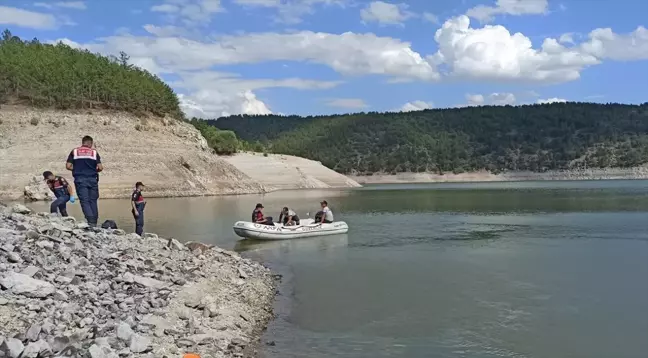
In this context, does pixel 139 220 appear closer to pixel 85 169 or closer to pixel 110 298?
pixel 85 169

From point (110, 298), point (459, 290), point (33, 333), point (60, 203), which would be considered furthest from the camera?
point (60, 203)

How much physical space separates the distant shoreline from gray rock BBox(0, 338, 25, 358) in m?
150

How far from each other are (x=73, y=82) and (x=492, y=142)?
138044 millimetres

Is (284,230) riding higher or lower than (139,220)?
lower

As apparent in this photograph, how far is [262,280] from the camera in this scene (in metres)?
17.1

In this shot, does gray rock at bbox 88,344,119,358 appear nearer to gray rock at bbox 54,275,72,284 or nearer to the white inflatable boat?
gray rock at bbox 54,275,72,284

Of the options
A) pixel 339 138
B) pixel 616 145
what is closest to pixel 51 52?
pixel 339 138

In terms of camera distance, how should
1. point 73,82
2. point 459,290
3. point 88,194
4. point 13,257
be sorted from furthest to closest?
1. point 73,82
2. point 459,290
3. point 88,194
4. point 13,257

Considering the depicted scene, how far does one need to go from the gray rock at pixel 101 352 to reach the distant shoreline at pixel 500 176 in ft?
490

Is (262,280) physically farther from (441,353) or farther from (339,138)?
(339,138)

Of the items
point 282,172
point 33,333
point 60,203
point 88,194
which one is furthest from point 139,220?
point 282,172

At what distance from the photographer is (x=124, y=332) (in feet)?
28.2

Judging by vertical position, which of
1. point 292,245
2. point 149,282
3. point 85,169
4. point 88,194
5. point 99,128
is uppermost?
point 99,128

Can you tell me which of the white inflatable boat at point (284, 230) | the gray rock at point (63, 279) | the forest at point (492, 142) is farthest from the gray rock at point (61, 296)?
the forest at point (492, 142)
